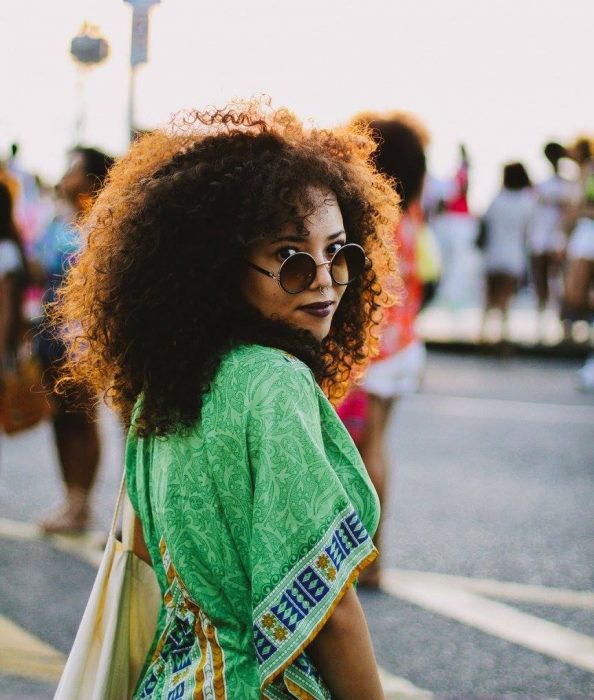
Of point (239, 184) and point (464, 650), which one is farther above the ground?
point (239, 184)

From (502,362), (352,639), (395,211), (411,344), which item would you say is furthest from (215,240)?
(502,362)

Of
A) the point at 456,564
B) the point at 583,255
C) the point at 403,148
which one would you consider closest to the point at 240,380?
the point at 403,148

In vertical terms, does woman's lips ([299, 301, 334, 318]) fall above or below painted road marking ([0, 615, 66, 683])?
above

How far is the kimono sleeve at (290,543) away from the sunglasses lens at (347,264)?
1.30ft

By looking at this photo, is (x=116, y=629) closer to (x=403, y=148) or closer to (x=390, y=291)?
(x=390, y=291)

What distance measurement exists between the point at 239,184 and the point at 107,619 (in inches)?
29.5

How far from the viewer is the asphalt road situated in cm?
364

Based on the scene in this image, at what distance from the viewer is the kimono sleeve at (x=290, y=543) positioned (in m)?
1.58

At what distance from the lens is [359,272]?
77.3 inches

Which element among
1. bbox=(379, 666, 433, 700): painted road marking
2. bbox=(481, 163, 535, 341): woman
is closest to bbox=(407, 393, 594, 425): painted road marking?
bbox=(481, 163, 535, 341): woman

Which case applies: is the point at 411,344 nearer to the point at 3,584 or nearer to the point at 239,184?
the point at 3,584

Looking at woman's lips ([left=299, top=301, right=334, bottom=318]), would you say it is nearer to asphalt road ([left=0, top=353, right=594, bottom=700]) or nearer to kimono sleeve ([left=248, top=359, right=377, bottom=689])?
kimono sleeve ([left=248, top=359, right=377, bottom=689])

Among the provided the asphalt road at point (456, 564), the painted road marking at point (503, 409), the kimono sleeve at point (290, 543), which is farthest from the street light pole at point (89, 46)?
the painted road marking at point (503, 409)

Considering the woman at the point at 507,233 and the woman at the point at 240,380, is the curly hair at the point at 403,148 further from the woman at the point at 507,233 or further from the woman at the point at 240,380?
the woman at the point at 507,233
